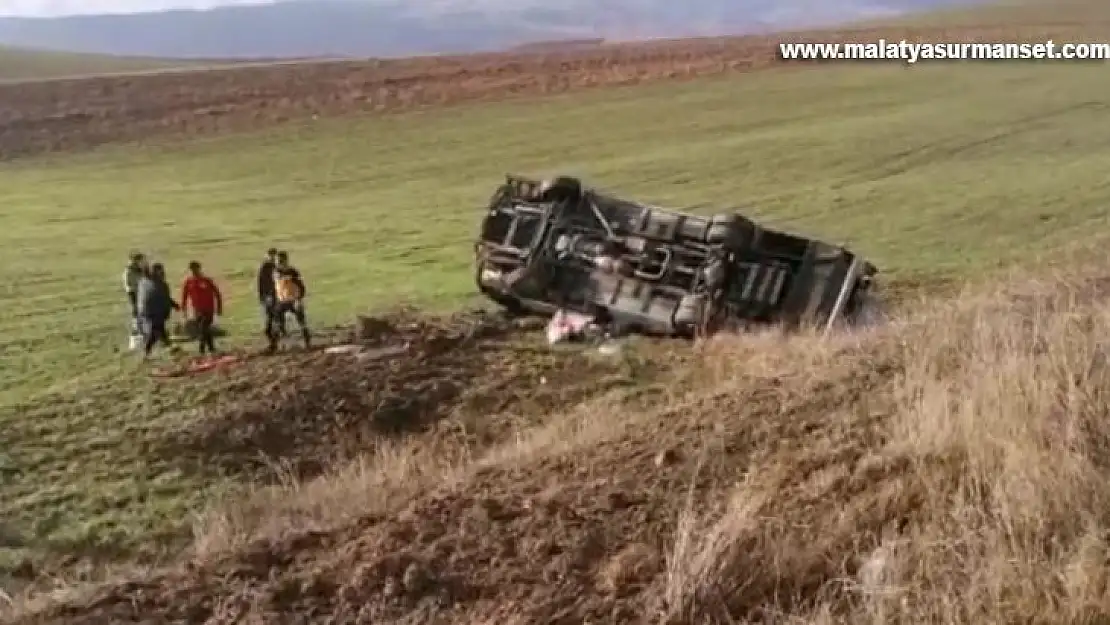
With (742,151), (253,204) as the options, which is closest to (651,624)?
(253,204)

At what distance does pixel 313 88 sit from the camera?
193ft

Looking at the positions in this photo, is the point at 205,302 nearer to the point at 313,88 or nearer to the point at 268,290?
the point at 268,290

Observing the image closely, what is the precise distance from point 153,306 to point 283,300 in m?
1.58

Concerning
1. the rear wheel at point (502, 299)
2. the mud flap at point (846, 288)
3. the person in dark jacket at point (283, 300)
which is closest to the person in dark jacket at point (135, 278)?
the person in dark jacket at point (283, 300)

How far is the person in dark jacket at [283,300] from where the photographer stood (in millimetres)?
16656

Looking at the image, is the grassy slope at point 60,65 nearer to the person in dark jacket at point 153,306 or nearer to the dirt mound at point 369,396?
the person in dark jacket at point 153,306

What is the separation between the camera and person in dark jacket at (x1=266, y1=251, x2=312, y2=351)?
54.6 feet

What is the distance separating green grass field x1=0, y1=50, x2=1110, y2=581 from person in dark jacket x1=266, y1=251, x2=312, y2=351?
1.39 metres

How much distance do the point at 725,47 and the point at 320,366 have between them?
6110 cm

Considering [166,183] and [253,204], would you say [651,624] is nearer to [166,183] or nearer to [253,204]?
[253,204]

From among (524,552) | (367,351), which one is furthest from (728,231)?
(524,552)

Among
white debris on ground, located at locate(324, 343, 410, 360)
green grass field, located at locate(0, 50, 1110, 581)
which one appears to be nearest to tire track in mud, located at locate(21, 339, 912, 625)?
green grass field, located at locate(0, 50, 1110, 581)

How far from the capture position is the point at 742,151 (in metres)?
38.2

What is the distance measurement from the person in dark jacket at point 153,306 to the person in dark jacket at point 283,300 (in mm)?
1277
